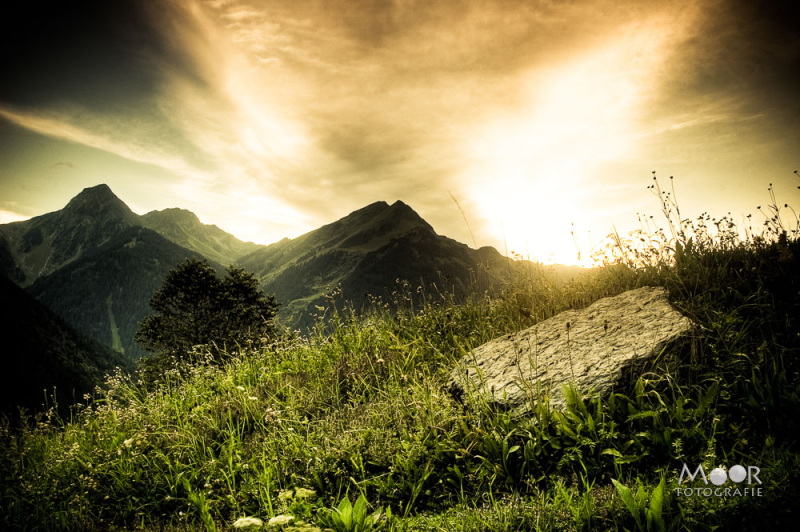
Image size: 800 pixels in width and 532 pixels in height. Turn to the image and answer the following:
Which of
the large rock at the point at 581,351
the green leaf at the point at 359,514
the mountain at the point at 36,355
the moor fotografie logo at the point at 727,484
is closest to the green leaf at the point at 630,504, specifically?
the moor fotografie logo at the point at 727,484

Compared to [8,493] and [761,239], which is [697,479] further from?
[8,493]

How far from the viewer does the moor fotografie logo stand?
88.1 inches

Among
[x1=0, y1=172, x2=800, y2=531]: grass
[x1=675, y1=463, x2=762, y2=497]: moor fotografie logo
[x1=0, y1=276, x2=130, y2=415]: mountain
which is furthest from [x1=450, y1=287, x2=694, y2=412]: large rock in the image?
[x1=0, y1=276, x2=130, y2=415]: mountain

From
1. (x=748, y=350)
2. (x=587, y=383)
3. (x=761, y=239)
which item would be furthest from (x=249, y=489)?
(x=761, y=239)

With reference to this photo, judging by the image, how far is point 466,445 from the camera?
11.1ft

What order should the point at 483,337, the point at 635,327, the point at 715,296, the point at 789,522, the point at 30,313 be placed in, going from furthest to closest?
the point at 30,313 < the point at 483,337 < the point at 715,296 < the point at 635,327 < the point at 789,522

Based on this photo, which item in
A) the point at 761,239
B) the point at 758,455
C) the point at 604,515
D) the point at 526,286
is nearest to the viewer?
the point at 604,515

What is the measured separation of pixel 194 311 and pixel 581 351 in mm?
33052

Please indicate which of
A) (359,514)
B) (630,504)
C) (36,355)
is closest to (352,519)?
(359,514)

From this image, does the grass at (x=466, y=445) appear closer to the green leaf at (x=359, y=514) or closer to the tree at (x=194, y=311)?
the green leaf at (x=359, y=514)

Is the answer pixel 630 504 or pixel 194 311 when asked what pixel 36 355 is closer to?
pixel 194 311

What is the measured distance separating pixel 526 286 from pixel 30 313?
Answer: 155 meters

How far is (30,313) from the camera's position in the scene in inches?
4163

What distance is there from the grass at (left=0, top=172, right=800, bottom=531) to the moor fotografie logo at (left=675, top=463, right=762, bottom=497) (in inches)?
2.7
